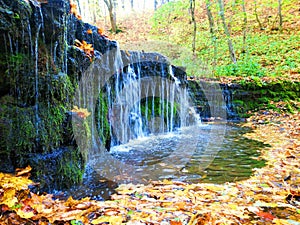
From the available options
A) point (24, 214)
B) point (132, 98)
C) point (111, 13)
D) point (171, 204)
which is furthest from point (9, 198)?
point (111, 13)

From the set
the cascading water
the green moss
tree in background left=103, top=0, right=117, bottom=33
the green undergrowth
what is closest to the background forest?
the green undergrowth

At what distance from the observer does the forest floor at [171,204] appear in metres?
1.74

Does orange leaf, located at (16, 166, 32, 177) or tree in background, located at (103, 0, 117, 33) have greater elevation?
tree in background, located at (103, 0, 117, 33)

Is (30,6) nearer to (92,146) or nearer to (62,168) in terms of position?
(62,168)

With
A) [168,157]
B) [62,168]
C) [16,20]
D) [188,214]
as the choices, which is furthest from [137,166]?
[16,20]

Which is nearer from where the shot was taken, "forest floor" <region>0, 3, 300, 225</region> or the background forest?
"forest floor" <region>0, 3, 300, 225</region>

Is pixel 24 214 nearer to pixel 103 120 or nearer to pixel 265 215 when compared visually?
pixel 265 215

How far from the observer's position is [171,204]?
84.0 inches

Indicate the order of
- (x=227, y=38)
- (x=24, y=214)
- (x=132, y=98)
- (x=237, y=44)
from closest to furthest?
(x=24, y=214), (x=132, y=98), (x=227, y=38), (x=237, y=44)

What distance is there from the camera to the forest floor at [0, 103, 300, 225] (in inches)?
68.5

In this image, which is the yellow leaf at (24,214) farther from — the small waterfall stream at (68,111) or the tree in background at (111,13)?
the tree in background at (111,13)

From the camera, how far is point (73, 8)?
14.2 feet

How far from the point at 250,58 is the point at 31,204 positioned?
1550 cm

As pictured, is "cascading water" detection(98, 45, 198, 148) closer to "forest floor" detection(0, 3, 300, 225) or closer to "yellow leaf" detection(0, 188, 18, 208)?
"forest floor" detection(0, 3, 300, 225)
